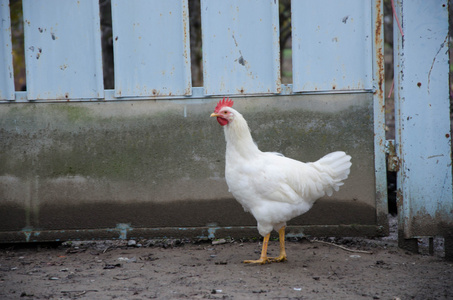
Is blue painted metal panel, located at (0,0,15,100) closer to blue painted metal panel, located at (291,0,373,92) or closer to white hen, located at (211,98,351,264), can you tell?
white hen, located at (211,98,351,264)

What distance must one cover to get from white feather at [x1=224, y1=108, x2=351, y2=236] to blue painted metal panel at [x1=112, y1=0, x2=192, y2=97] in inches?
36.1

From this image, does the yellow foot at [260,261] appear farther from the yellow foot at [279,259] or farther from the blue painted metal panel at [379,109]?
the blue painted metal panel at [379,109]

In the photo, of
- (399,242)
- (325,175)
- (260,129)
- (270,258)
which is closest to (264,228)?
(270,258)

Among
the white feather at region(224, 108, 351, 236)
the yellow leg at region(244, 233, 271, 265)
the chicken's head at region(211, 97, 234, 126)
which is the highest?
the chicken's head at region(211, 97, 234, 126)

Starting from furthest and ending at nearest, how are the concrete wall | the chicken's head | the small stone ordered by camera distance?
the small stone
the concrete wall
the chicken's head

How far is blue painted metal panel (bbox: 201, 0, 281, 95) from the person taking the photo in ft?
15.5

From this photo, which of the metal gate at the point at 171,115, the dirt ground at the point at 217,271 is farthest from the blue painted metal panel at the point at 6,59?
the dirt ground at the point at 217,271

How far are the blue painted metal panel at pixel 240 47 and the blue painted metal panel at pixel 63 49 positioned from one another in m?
1.10

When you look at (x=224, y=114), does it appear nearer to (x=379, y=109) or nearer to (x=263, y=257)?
(x=263, y=257)

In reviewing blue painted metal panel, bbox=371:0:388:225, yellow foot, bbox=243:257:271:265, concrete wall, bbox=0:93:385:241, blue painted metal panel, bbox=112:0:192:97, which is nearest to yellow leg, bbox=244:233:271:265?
yellow foot, bbox=243:257:271:265

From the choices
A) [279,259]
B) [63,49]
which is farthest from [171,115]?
[279,259]

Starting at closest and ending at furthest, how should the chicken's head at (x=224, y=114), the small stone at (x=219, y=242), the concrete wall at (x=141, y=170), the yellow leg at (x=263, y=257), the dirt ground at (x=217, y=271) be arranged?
the dirt ground at (x=217, y=271) < the chicken's head at (x=224, y=114) < the yellow leg at (x=263, y=257) < the concrete wall at (x=141, y=170) < the small stone at (x=219, y=242)

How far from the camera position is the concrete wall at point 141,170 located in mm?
4887

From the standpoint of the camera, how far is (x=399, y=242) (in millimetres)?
4820
